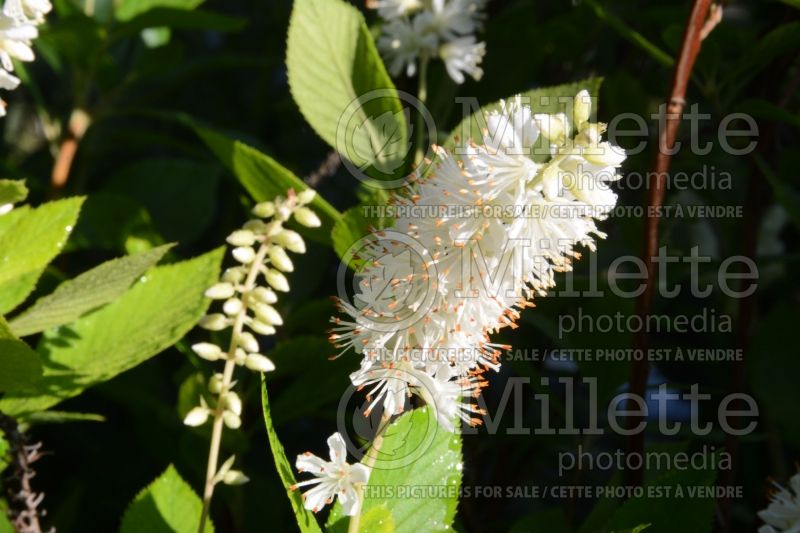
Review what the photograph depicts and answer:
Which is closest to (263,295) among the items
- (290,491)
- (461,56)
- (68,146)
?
(290,491)

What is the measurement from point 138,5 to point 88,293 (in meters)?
0.71

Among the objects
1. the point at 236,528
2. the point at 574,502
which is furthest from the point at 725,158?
the point at 236,528

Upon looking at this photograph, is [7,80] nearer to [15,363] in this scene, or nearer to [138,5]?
[15,363]

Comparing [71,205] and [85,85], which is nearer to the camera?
[71,205]

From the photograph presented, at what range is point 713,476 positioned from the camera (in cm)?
98

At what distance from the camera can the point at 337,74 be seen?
1.15m

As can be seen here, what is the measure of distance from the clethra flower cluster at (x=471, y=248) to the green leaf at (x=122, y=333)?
0.71ft

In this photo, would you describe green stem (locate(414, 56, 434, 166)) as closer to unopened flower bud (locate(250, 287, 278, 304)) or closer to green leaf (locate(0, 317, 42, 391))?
unopened flower bud (locate(250, 287, 278, 304))

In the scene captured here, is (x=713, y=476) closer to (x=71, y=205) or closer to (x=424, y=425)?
(x=424, y=425)

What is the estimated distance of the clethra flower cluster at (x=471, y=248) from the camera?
89 centimetres

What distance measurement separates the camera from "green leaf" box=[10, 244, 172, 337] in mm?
989

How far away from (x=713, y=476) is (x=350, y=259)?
42 centimetres

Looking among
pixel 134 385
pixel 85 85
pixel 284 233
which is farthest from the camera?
pixel 85 85

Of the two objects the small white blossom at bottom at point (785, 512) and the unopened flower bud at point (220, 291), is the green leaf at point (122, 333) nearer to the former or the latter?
the unopened flower bud at point (220, 291)
